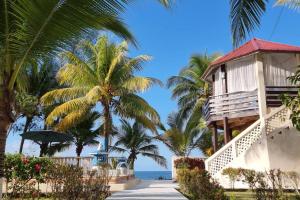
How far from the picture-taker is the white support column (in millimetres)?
16684

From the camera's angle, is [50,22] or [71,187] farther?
[71,187]

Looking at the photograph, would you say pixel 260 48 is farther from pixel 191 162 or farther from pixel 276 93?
pixel 191 162

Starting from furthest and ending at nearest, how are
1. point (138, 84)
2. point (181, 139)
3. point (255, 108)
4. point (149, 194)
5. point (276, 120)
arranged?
point (181, 139), point (138, 84), point (255, 108), point (276, 120), point (149, 194)

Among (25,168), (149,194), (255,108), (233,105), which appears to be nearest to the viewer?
(149,194)

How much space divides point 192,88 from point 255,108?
11249 mm

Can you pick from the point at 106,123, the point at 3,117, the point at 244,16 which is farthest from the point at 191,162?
the point at 3,117

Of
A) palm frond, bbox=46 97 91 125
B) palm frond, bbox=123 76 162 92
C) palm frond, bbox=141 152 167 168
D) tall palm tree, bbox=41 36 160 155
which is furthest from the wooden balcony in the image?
palm frond, bbox=141 152 167 168

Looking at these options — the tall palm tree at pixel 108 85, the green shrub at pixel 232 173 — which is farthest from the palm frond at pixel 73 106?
the green shrub at pixel 232 173

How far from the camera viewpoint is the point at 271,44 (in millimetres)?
19312

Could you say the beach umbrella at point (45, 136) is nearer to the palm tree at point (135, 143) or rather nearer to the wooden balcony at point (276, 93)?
the wooden balcony at point (276, 93)

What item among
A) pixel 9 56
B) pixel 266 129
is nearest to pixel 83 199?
pixel 9 56

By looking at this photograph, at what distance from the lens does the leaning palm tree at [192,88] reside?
27.1m

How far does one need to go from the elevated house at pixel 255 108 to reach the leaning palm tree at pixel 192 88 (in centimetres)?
655

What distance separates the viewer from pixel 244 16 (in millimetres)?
6070
